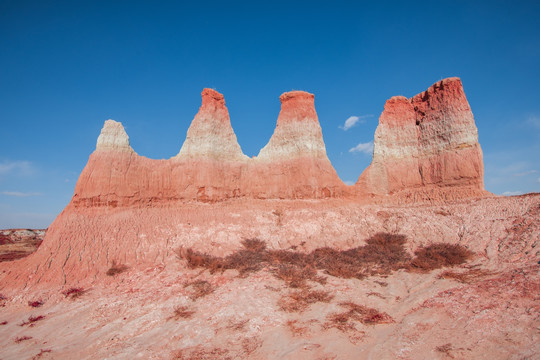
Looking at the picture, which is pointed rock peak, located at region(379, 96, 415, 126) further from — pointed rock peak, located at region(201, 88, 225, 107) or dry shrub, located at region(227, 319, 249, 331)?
dry shrub, located at region(227, 319, 249, 331)

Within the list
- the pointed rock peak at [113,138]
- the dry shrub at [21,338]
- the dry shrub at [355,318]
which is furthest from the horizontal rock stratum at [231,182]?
the dry shrub at [355,318]

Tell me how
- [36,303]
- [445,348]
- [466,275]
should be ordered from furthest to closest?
[36,303] → [466,275] → [445,348]

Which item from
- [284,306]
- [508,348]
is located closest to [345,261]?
[284,306]

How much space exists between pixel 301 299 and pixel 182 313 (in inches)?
191

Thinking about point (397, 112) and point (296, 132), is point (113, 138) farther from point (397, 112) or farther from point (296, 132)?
point (397, 112)

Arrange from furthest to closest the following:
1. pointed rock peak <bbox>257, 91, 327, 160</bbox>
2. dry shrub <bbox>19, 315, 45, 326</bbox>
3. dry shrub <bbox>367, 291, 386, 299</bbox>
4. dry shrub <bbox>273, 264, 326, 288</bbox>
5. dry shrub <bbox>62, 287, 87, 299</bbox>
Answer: pointed rock peak <bbox>257, 91, 327, 160</bbox> < dry shrub <bbox>273, 264, 326, 288</bbox> < dry shrub <bbox>62, 287, 87, 299</bbox> < dry shrub <bbox>367, 291, 386, 299</bbox> < dry shrub <bbox>19, 315, 45, 326</bbox>

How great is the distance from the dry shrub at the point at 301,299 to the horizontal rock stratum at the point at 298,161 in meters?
13.7

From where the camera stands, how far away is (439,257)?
52.1ft

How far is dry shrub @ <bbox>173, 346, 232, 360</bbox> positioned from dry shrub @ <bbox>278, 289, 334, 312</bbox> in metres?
3.44

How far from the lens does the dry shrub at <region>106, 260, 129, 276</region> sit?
52.0 feet

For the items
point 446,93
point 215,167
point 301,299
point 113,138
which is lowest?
point 301,299

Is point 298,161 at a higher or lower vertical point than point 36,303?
higher

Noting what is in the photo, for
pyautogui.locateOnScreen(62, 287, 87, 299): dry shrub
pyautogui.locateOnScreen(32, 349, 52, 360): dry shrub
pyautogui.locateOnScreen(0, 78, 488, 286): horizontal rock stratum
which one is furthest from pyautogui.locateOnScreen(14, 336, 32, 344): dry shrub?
pyautogui.locateOnScreen(0, 78, 488, 286): horizontal rock stratum

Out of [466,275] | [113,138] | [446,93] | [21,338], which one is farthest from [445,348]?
[446,93]
